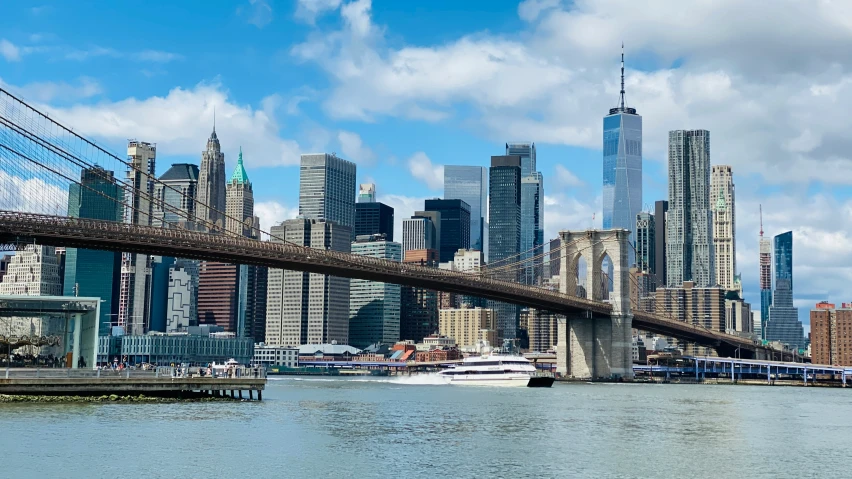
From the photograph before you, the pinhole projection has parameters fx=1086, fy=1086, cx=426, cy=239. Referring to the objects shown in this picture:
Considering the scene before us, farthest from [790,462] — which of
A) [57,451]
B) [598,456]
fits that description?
[57,451]

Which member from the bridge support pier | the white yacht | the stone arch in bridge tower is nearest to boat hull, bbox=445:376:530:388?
the white yacht

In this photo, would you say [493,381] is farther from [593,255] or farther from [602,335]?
[593,255]

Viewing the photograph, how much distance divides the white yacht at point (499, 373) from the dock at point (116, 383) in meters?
38.4

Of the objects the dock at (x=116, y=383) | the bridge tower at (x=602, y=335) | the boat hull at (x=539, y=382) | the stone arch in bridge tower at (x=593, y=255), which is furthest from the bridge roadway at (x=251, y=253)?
the dock at (x=116, y=383)

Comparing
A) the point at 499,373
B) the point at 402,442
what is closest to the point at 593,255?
the point at 499,373

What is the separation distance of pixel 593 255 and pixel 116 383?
247 ft

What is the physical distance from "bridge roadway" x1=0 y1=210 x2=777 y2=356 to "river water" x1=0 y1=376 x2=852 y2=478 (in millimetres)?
15046

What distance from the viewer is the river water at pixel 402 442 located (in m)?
31.4

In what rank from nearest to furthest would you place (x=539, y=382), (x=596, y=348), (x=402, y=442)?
1. (x=402, y=442)
2. (x=539, y=382)
3. (x=596, y=348)

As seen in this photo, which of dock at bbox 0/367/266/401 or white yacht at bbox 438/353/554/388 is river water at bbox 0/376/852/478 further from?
white yacht at bbox 438/353/554/388

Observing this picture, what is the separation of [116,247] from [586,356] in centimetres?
5756

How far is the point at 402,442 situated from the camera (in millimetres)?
38125

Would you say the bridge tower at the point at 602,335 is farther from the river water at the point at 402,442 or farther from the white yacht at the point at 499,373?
the river water at the point at 402,442

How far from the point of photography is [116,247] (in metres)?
64.2
